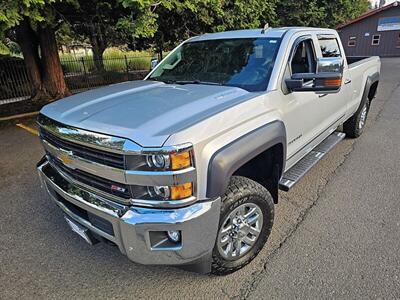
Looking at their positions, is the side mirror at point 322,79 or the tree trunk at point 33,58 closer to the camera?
the side mirror at point 322,79

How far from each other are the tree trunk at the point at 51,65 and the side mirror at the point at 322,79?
8.67 meters

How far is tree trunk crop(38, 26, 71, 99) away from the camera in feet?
30.1

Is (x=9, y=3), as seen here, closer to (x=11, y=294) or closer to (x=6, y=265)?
(x=6, y=265)

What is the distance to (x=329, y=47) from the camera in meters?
3.91

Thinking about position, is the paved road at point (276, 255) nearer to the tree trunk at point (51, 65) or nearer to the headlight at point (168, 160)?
the headlight at point (168, 160)

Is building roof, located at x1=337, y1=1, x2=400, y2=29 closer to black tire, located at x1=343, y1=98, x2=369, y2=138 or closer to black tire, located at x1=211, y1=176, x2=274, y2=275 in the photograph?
black tire, located at x1=343, y1=98, x2=369, y2=138

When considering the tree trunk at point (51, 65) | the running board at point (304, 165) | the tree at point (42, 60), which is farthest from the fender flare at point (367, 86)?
the tree trunk at point (51, 65)

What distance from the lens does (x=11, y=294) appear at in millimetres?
2303

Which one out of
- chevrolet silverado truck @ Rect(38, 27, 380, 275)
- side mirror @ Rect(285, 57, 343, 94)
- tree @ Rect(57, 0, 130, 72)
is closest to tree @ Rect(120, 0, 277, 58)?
tree @ Rect(57, 0, 130, 72)

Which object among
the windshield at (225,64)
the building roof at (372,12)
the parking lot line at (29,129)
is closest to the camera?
the windshield at (225,64)

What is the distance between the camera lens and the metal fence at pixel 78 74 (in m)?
Result: 11.0

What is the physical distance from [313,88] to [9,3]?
17.2ft

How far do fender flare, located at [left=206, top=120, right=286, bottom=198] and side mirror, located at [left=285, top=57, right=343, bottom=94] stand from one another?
437mm

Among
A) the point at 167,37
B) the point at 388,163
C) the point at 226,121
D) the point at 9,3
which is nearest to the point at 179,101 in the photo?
the point at 226,121
